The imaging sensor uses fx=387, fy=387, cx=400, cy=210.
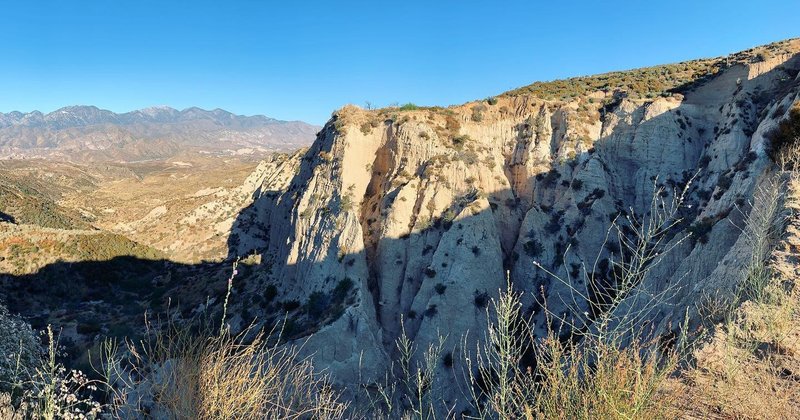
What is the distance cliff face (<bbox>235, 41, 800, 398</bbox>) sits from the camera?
2161 cm

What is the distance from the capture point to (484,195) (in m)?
25.9

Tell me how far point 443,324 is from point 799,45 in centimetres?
3396

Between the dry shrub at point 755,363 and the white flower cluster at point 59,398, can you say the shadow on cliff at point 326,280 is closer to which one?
the white flower cluster at point 59,398

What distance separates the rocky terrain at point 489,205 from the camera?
20.4 metres

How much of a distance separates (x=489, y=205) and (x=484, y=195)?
86 centimetres

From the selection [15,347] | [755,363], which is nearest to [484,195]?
[755,363]

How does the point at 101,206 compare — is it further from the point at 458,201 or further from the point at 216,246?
the point at 458,201

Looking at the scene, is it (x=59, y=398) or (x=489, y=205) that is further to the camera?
(x=489, y=205)

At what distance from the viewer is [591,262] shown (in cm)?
2238

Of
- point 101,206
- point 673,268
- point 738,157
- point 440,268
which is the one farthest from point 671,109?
point 101,206

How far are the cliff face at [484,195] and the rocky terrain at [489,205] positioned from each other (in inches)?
4.0

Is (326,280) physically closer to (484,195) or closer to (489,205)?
(489,205)

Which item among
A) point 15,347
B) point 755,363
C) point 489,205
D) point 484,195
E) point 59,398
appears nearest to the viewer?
point 59,398

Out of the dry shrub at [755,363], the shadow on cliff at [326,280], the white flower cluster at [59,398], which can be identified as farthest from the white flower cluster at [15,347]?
the dry shrub at [755,363]
